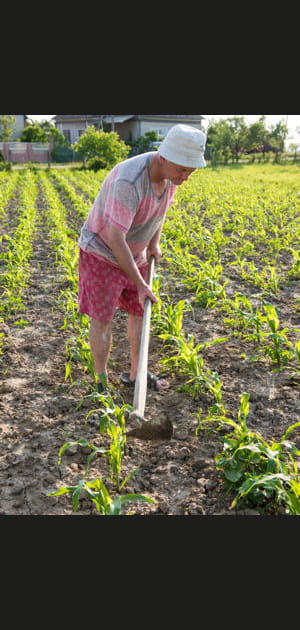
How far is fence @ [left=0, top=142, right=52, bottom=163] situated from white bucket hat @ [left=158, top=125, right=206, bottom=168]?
85.0ft

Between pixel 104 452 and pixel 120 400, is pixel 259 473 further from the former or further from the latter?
pixel 120 400

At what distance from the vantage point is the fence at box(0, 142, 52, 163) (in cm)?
2644

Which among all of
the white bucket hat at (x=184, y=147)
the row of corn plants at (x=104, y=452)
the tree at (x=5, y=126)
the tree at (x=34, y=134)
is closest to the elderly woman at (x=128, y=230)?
the white bucket hat at (x=184, y=147)

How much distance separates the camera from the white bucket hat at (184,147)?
7.18ft

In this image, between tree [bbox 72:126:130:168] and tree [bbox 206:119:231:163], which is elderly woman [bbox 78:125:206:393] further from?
tree [bbox 206:119:231:163]

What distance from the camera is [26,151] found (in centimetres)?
2661

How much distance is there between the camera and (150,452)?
2.49 m

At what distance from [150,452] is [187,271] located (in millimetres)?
2704

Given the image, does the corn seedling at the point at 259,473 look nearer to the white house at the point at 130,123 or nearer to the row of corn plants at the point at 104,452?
the row of corn plants at the point at 104,452

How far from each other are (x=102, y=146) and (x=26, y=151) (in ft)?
24.8

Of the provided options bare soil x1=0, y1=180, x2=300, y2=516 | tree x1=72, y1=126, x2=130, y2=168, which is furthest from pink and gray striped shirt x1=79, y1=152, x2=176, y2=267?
tree x1=72, y1=126, x2=130, y2=168

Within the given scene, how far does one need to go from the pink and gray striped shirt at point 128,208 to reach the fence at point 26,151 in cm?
2559

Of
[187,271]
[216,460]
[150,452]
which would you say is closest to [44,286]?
[187,271]

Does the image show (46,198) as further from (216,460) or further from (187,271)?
(216,460)
